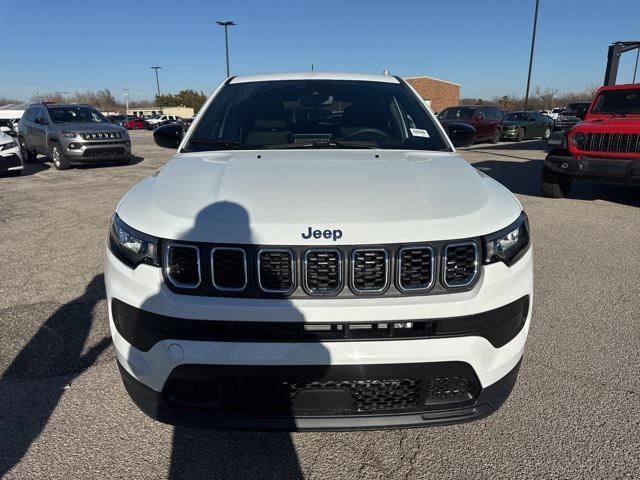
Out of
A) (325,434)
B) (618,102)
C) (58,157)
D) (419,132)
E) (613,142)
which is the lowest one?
(325,434)

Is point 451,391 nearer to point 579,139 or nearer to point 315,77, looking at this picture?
point 315,77

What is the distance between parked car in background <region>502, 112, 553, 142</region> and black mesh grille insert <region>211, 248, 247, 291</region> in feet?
71.3

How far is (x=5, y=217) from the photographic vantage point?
275 inches

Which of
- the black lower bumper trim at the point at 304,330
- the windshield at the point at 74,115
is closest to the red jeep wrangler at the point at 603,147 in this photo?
the black lower bumper trim at the point at 304,330

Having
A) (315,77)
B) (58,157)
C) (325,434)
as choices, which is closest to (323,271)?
(325,434)

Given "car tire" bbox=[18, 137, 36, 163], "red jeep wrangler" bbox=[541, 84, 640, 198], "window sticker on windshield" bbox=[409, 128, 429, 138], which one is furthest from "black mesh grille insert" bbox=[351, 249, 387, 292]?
"car tire" bbox=[18, 137, 36, 163]

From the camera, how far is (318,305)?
1687mm

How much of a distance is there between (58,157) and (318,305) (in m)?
13.2

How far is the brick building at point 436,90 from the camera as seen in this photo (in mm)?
66250

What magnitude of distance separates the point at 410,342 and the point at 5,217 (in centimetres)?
743

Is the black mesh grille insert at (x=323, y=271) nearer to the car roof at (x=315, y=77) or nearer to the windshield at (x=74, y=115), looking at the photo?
the car roof at (x=315, y=77)

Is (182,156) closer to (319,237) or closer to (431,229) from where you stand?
(319,237)

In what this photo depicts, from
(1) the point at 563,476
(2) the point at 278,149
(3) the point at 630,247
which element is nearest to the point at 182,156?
(2) the point at 278,149

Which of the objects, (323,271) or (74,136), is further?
(74,136)
